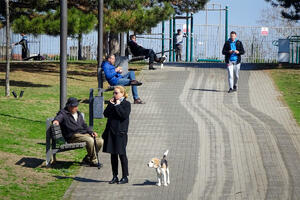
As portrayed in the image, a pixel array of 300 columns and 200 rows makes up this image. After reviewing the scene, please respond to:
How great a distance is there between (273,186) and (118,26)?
12.9 metres

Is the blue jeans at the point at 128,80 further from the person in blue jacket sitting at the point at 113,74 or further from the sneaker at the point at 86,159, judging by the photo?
the sneaker at the point at 86,159

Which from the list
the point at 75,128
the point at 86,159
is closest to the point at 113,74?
the point at 86,159

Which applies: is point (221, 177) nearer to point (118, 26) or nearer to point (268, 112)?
point (268, 112)

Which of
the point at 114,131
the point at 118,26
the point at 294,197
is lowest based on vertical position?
the point at 294,197

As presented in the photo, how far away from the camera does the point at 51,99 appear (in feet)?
60.2

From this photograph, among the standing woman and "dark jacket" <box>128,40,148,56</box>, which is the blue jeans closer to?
"dark jacket" <box>128,40,148,56</box>

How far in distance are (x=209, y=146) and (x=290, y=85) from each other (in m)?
9.29

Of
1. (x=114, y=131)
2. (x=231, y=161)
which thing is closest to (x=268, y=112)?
(x=231, y=161)

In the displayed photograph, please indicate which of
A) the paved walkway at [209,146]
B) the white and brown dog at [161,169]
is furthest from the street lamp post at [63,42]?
the white and brown dog at [161,169]

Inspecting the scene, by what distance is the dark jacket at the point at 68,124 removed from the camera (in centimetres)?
1112

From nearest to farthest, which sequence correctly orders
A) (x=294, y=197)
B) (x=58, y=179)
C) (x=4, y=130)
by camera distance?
1. (x=294, y=197)
2. (x=58, y=179)
3. (x=4, y=130)

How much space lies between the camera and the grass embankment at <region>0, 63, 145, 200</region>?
32.7 feet

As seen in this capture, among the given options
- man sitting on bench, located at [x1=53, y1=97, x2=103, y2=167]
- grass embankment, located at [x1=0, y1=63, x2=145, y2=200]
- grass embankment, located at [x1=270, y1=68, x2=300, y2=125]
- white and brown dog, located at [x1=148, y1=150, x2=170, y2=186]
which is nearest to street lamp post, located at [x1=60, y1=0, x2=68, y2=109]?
grass embankment, located at [x1=0, y1=63, x2=145, y2=200]

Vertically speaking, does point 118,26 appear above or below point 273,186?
above
